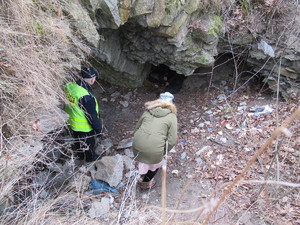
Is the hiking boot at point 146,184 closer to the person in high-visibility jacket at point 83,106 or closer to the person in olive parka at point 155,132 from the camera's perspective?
the person in olive parka at point 155,132

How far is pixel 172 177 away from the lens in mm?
4281

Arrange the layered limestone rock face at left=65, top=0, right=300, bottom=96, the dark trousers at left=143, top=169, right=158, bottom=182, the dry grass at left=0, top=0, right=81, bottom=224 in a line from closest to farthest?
the dry grass at left=0, top=0, right=81, bottom=224 < the dark trousers at left=143, top=169, right=158, bottom=182 < the layered limestone rock face at left=65, top=0, right=300, bottom=96

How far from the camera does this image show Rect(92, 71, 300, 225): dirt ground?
11.2 ft

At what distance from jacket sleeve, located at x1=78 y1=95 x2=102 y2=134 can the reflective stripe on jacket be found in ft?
0.16

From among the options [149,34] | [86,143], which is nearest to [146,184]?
[86,143]

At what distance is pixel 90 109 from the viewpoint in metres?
3.58

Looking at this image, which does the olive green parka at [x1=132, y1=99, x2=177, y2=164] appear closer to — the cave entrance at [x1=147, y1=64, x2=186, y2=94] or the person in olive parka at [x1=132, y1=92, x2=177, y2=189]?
the person in olive parka at [x1=132, y1=92, x2=177, y2=189]

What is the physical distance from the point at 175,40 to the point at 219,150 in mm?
2413

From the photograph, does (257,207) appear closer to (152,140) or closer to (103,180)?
(152,140)

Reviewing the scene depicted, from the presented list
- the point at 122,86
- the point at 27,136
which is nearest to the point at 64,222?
the point at 27,136

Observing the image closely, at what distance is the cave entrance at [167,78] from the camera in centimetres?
715

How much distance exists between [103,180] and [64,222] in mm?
1608

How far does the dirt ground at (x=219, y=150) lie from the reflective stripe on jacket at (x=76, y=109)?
142 centimetres

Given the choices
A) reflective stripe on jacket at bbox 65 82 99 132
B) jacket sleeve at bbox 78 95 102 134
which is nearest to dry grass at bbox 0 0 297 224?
reflective stripe on jacket at bbox 65 82 99 132
